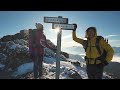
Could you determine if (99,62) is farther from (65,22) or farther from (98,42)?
(65,22)

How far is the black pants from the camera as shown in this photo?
Answer: 7.40 metres

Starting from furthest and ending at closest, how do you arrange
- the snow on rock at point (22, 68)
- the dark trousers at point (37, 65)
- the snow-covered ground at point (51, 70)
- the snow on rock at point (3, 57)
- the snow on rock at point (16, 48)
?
the snow on rock at point (3, 57) → the snow on rock at point (16, 48) → the snow on rock at point (22, 68) → the snow-covered ground at point (51, 70) → the dark trousers at point (37, 65)

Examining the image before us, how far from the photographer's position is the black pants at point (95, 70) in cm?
740

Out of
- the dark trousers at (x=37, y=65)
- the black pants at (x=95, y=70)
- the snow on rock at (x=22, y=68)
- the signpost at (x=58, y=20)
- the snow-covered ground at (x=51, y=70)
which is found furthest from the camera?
the snow on rock at (x=22, y=68)

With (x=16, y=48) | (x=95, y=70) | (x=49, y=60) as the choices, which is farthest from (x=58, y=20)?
(x=16, y=48)

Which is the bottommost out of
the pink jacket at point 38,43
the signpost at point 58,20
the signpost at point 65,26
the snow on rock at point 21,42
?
the snow on rock at point 21,42

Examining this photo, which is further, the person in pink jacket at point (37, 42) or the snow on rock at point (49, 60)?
the snow on rock at point (49, 60)

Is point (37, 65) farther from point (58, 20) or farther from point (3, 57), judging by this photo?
point (3, 57)

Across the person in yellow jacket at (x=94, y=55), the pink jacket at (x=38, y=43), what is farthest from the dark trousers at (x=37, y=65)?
the person in yellow jacket at (x=94, y=55)

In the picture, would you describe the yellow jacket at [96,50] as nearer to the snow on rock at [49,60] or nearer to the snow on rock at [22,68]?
the snow on rock at [22,68]

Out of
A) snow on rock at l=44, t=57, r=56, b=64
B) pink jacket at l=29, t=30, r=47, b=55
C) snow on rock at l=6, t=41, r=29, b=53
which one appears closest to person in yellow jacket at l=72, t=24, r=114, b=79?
pink jacket at l=29, t=30, r=47, b=55

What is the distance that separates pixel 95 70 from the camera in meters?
7.40

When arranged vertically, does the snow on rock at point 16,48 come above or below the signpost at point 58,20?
below
